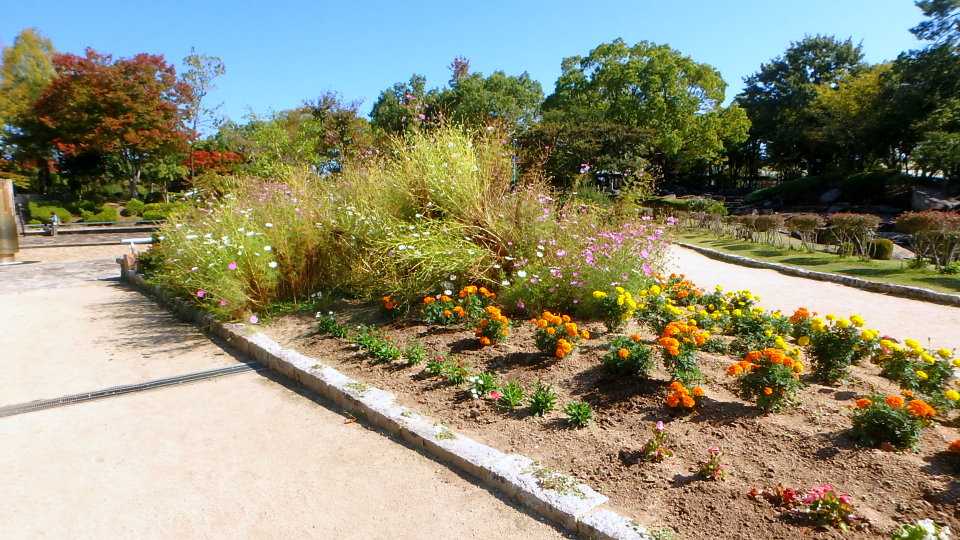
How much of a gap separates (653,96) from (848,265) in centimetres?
2082

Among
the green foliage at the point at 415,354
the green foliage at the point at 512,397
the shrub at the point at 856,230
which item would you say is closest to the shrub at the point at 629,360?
the green foliage at the point at 512,397

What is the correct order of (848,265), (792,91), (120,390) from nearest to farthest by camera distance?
(120,390)
(848,265)
(792,91)

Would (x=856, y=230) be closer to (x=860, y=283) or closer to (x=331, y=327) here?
(x=860, y=283)

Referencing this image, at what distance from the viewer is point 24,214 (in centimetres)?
2169

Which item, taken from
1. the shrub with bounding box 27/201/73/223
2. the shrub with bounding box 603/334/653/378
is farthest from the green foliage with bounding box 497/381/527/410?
the shrub with bounding box 27/201/73/223

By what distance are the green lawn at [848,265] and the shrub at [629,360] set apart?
6.77 metres

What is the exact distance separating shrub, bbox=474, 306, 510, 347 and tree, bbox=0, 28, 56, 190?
2836 cm

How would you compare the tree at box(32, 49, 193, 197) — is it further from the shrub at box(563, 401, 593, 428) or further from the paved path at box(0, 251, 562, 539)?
the shrub at box(563, 401, 593, 428)

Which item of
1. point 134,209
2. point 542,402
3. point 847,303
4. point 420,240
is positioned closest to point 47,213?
point 134,209

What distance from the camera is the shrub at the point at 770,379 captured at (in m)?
2.89

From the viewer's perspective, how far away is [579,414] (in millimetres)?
3051

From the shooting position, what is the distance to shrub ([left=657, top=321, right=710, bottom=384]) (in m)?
3.22

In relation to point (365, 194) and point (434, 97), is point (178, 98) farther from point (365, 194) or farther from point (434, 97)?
point (365, 194)

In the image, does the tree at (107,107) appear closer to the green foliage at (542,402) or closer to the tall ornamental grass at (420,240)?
the tall ornamental grass at (420,240)
